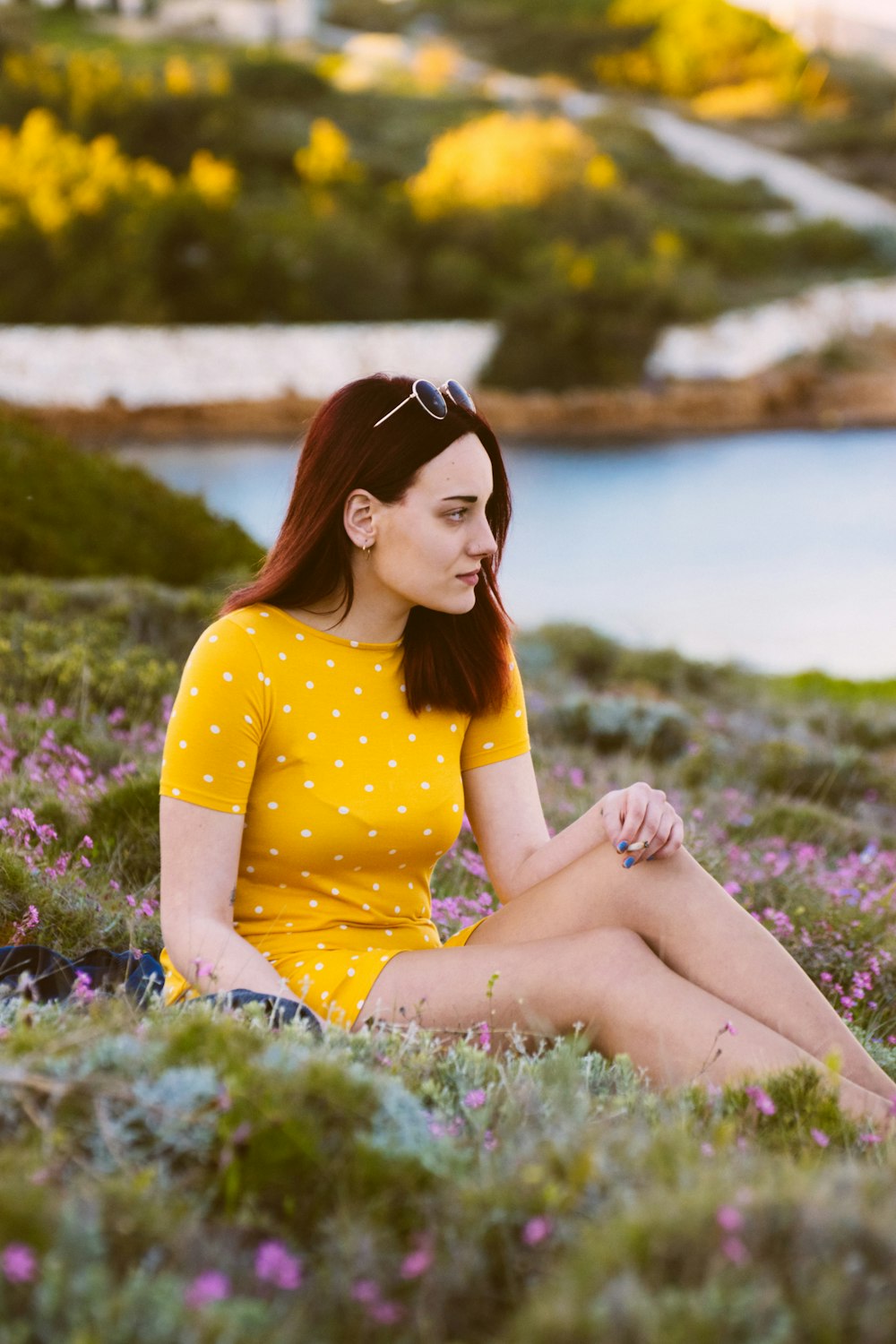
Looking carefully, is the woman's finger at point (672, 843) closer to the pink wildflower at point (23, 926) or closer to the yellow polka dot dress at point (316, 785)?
the yellow polka dot dress at point (316, 785)

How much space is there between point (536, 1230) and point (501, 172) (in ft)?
102

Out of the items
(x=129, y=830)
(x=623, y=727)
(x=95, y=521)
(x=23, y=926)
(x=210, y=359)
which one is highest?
(x=23, y=926)

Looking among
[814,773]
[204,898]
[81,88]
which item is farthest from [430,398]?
[81,88]

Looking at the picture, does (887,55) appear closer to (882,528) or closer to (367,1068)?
(882,528)

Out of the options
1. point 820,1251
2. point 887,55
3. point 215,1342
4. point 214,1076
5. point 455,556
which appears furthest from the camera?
point 887,55

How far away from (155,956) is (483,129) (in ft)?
105

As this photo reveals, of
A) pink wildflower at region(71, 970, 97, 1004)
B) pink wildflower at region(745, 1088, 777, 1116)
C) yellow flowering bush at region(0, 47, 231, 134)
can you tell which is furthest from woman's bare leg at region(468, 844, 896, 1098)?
yellow flowering bush at region(0, 47, 231, 134)

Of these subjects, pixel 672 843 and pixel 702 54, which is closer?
pixel 672 843

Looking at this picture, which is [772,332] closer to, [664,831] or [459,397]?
[459,397]

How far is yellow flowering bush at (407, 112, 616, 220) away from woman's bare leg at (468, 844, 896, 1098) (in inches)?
1138

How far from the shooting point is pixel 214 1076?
1.57m

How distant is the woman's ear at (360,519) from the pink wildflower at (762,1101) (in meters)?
1.13

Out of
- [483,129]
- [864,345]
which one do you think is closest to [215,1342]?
[864,345]

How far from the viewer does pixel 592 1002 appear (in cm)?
237
